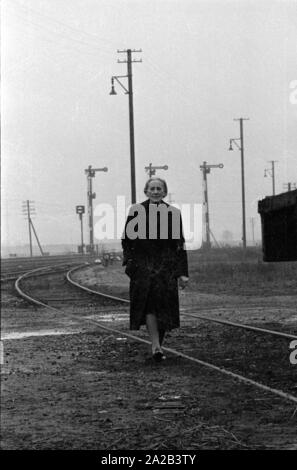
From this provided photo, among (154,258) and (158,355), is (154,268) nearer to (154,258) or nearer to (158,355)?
(154,258)

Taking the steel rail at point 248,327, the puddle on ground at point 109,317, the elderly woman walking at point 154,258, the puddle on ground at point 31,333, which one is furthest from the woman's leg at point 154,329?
the puddle on ground at point 109,317

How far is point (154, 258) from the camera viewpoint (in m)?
4.92

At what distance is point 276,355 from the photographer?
26.2ft

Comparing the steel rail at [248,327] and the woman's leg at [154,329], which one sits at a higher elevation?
the woman's leg at [154,329]

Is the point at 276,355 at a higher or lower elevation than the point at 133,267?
lower

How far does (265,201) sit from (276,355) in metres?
5.00

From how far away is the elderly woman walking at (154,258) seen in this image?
11.6 feet

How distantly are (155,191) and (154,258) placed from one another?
0.97 meters

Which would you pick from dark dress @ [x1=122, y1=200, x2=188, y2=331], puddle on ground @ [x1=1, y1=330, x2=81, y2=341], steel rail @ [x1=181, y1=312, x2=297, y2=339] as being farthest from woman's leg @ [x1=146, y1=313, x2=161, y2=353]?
puddle on ground @ [x1=1, y1=330, x2=81, y2=341]

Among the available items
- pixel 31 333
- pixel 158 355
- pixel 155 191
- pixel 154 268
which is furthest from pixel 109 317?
pixel 155 191

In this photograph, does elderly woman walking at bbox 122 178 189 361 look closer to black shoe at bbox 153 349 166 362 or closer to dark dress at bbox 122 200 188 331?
dark dress at bbox 122 200 188 331

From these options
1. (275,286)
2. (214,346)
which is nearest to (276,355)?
(214,346)

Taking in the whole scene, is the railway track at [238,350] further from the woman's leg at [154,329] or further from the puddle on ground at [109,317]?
the woman's leg at [154,329]
